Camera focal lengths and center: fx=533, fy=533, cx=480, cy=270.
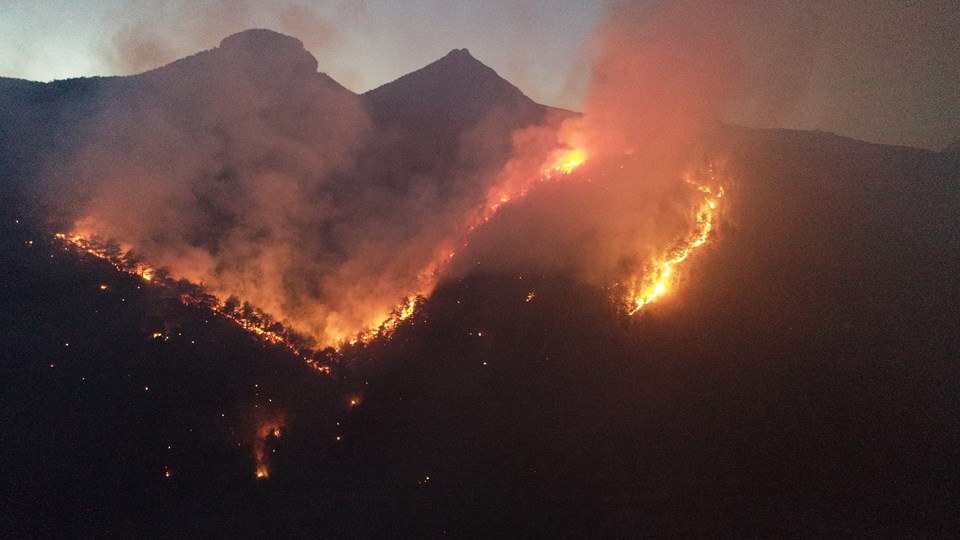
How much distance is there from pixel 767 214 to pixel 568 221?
6.12 metres

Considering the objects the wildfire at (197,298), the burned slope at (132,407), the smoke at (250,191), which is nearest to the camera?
the burned slope at (132,407)

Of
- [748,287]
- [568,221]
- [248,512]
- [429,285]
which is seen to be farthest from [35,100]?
[748,287]

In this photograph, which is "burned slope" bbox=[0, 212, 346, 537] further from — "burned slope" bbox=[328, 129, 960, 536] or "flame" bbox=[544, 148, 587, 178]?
"flame" bbox=[544, 148, 587, 178]

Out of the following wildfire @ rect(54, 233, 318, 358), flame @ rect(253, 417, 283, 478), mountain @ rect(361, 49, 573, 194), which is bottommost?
flame @ rect(253, 417, 283, 478)

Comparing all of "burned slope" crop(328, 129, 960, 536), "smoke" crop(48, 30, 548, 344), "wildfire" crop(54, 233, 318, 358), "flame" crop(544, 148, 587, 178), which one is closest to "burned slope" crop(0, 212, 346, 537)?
"wildfire" crop(54, 233, 318, 358)

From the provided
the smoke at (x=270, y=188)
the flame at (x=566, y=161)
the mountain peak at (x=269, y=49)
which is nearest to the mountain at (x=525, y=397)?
the smoke at (x=270, y=188)

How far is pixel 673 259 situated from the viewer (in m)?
14.9

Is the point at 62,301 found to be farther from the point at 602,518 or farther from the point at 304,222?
the point at 602,518

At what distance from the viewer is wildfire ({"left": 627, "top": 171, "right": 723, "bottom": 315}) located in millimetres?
14188

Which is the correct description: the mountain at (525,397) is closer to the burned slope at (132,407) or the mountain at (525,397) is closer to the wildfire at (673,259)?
the burned slope at (132,407)

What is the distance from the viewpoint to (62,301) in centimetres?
1379

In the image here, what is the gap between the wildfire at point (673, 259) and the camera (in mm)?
14188

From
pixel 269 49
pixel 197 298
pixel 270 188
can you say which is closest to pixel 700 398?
pixel 197 298

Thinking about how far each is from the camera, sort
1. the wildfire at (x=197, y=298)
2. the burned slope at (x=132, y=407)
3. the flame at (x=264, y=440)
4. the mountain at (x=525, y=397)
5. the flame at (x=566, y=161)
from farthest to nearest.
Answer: the flame at (x=566, y=161)
the wildfire at (x=197, y=298)
the flame at (x=264, y=440)
the burned slope at (x=132, y=407)
the mountain at (x=525, y=397)
